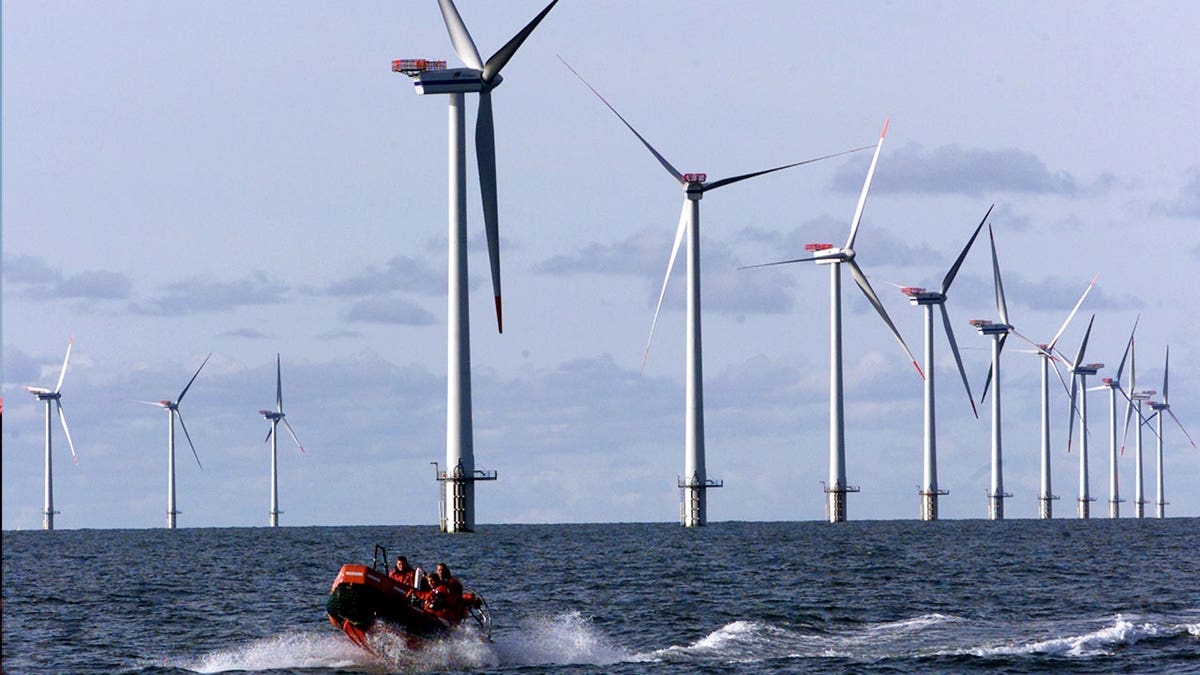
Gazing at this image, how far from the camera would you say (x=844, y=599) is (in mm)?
63656

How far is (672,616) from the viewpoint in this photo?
2215 inches

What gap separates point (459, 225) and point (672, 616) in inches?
2718

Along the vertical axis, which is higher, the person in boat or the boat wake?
the person in boat

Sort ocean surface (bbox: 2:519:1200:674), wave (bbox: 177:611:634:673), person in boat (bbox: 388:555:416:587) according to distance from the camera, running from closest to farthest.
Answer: wave (bbox: 177:611:634:673)
ocean surface (bbox: 2:519:1200:674)
person in boat (bbox: 388:555:416:587)

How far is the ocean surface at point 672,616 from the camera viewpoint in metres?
42.8

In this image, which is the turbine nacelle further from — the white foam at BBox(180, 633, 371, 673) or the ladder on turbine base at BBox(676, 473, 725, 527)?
the white foam at BBox(180, 633, 371, 673)

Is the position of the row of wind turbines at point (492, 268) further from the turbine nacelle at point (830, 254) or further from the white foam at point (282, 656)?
the white foam at point (282, 656)

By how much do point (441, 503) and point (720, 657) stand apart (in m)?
88.5

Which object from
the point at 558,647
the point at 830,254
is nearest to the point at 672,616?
the point at 558,647

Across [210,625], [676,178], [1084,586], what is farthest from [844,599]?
[676,178]

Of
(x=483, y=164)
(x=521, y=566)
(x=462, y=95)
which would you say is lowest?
(x=521, y=566)

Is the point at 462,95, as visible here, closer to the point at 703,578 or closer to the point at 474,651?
the point at 703,578

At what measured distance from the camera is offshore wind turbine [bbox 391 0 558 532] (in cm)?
11819

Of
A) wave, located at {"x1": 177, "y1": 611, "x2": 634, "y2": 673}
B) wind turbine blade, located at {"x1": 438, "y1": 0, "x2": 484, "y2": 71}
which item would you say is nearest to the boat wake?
wave, located at {"x1": 177, "y1": 611, "x2": 634, "y2": 673}
